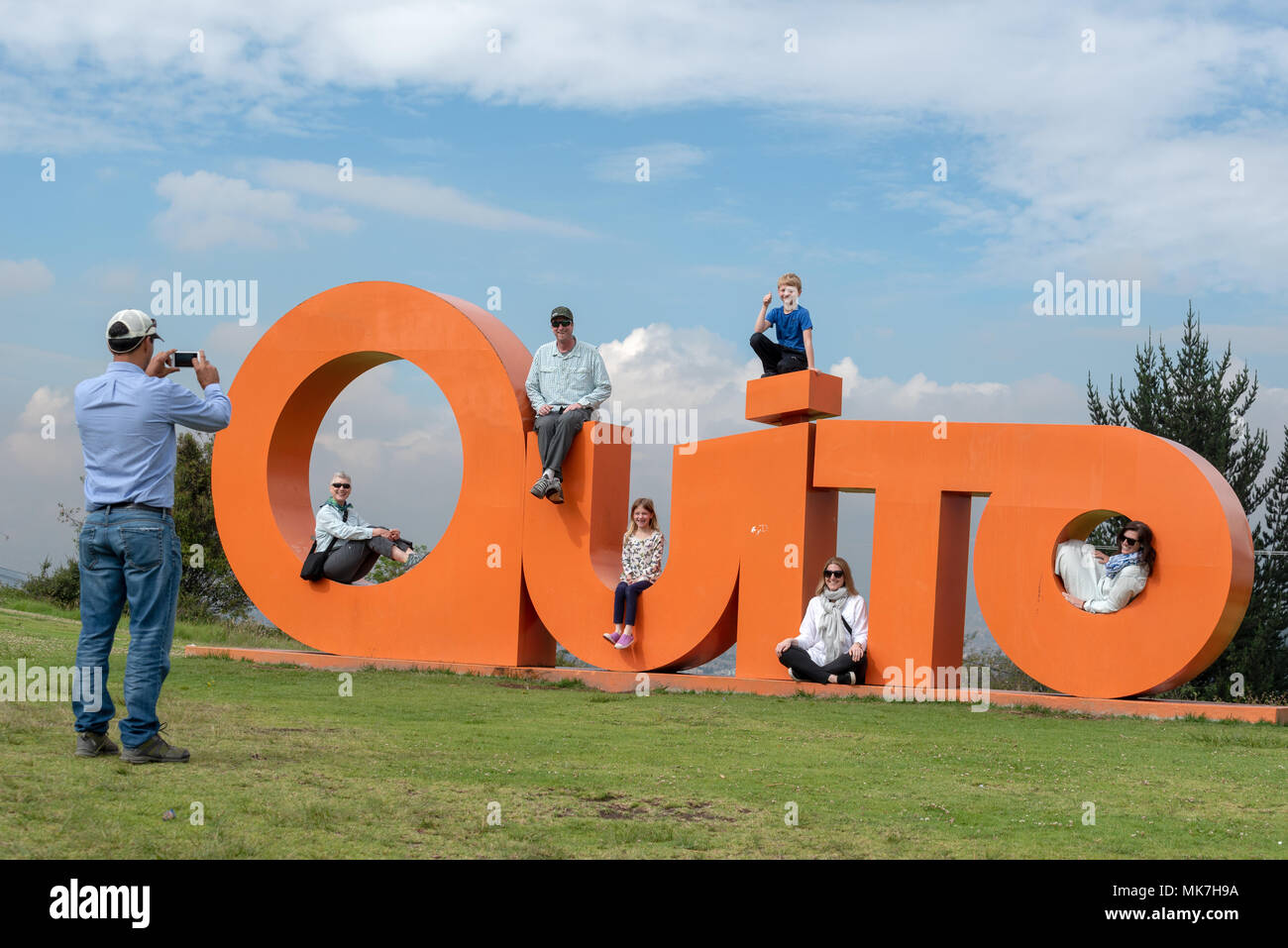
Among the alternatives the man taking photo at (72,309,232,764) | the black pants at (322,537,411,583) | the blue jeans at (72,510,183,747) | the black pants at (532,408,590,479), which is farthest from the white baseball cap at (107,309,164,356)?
the black pants at (322,537,411,583)

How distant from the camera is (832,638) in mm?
10648

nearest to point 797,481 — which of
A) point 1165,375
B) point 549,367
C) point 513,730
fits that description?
point 549,367

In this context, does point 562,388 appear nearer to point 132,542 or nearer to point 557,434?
point 557,434

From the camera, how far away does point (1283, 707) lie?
9.60 m

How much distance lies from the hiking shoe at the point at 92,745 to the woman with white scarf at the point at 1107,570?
733 cm

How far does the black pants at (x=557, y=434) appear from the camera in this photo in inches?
460

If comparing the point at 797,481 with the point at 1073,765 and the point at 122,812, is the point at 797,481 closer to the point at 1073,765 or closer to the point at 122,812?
the point at 1073,765

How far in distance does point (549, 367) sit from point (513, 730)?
503cm

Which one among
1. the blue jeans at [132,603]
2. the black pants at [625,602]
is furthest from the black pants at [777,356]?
the blue jeans at [132,603]

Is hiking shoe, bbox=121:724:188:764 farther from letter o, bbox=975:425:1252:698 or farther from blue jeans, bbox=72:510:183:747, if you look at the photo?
letter o, bbox=975:425:1252:698

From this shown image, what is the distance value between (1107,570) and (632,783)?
5.59 metres

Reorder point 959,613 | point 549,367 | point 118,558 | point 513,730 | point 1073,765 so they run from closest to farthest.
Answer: point 118,558 → point 1073,765 → point 513,730 → point 959,613 → point 549,367

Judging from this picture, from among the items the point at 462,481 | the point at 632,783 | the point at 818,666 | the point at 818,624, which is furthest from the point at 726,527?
the point at 632,783

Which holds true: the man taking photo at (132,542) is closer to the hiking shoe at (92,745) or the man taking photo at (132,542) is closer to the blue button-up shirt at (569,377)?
the hiking shoe at (92,745)
